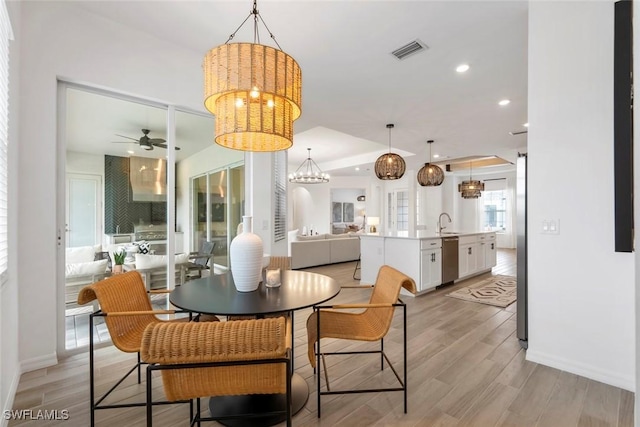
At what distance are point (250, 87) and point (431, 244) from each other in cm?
381

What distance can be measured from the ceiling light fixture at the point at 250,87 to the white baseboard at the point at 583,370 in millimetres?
2615

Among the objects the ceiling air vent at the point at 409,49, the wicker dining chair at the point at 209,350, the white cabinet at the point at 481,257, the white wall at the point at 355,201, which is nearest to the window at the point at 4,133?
the wicker dining chair at the point at 209,350

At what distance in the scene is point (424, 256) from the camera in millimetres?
4367

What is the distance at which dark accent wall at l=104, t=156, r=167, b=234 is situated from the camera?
276cm

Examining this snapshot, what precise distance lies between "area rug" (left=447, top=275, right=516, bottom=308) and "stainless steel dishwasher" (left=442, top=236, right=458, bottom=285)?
0.26 metres

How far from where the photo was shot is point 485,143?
6.12 metres

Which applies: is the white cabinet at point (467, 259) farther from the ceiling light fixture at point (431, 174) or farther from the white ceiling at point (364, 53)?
the white ceiling at point (364, 53)

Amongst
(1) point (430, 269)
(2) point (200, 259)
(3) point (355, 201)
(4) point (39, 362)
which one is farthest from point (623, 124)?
(3) point (355, 201)

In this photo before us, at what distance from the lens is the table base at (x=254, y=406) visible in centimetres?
167

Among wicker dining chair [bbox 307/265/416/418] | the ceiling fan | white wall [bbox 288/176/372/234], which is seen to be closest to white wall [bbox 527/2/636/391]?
wicker dining chair [bbox 307/265/416/418]

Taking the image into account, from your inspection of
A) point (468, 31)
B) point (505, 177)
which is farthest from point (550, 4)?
point (505, 177)

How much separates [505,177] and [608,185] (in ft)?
30.7

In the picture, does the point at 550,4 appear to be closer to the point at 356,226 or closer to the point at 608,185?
the point at 608,185

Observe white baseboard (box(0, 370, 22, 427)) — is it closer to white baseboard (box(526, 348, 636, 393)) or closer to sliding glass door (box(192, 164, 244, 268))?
sliding glass door (box(192, 164, 244, 268))
